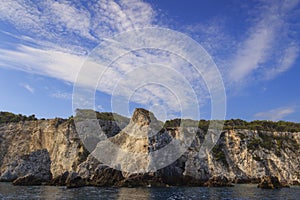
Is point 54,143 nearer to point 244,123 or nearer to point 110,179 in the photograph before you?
point 110,179

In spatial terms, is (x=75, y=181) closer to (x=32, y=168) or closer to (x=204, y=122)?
(x=32, y=168)

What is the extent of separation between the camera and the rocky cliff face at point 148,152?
6391 centimetres

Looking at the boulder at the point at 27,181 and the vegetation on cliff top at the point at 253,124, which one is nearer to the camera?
the boulder at the point at 27,181

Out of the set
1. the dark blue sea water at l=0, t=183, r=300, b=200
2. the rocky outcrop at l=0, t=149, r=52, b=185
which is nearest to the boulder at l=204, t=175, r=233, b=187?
the dark blue sea water at l=0, t=183, r=300, b=200

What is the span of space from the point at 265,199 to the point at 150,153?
27.6 m

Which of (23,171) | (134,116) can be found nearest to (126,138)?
(134,116)

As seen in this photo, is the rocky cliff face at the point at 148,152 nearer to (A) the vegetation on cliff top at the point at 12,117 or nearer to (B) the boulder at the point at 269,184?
(A) the vegetation on cliff top at the point at 12,117

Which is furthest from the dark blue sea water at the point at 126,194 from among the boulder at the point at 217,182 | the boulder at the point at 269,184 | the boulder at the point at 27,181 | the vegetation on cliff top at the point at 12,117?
the vegetation on cliff top at the point at 12,117

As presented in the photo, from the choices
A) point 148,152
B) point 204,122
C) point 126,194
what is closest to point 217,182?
point 148,152

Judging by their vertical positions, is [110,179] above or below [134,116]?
below

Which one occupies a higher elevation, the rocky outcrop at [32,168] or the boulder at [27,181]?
the rocky outcrop at [32,168]

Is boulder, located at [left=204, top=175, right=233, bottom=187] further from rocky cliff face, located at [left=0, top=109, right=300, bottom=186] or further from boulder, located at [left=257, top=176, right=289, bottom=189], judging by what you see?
boulder, located at [left=257, top=176, right=289, bottom=189]

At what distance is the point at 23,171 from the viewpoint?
7606 centimetres

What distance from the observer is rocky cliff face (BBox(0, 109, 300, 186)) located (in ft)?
210
